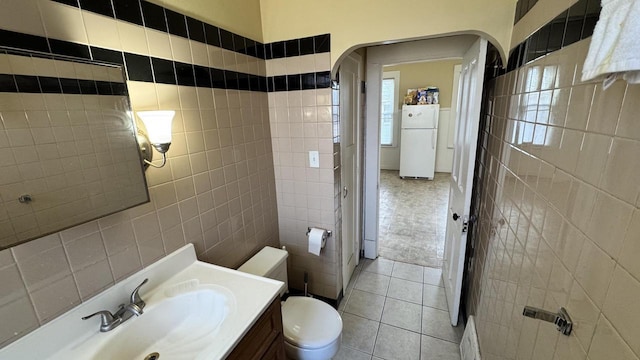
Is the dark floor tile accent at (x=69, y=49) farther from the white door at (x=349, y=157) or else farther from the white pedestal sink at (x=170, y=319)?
the white door at (x=349, y=157)

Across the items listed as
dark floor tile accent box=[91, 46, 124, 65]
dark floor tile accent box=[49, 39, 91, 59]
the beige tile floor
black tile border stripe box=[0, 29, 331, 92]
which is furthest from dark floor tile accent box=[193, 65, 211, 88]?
the beige tile floor

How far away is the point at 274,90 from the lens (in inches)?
70.5

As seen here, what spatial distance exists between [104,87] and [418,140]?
5.36 m

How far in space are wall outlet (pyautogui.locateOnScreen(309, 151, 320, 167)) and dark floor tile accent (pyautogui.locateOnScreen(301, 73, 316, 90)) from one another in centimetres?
43

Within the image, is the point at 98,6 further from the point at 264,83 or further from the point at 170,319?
the point at 170,319

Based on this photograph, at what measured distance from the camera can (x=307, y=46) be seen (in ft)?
5.41

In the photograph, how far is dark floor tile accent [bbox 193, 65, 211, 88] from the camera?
1.28m

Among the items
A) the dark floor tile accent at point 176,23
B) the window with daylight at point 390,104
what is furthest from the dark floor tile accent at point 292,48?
the window with daylight at point 390,104

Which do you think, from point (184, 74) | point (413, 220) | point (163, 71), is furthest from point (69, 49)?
point (413, 220)

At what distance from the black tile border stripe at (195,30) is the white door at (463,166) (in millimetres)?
887

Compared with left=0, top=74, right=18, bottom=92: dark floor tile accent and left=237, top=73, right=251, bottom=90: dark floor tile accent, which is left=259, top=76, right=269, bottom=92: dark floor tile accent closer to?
left=237, top=73, right=251, bottom=90: dark floor tile accent

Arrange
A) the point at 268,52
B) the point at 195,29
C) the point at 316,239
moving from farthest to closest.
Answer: the point at 316,239 → the point at 268,52 → the point at 195,29

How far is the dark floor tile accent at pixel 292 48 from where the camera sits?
65.7 inches

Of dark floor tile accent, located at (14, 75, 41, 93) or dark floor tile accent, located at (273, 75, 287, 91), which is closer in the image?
dark floor tile accent, located at (14, 75, 41, 93)
